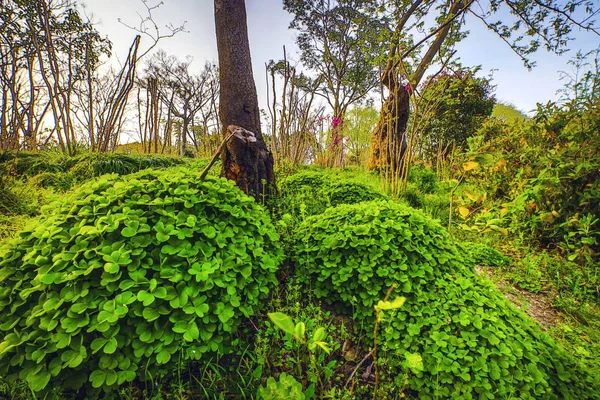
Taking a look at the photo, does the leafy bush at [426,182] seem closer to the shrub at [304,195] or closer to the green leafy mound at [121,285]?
the shrub at [304,195]

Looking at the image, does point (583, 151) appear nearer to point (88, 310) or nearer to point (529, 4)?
point (88, 310)

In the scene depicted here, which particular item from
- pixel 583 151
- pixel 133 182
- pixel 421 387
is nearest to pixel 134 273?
pixel 133 182

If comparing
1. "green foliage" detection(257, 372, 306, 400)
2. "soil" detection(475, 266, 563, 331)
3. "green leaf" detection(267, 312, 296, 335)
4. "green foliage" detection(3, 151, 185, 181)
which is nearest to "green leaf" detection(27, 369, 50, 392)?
"green foliage" detection(257, 372, 306, 400)

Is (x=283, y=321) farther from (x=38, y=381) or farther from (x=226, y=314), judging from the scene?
Result: (x=38, y=381)

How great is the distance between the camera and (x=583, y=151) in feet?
8.11

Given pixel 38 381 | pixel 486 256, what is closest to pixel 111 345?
pixel 38 381

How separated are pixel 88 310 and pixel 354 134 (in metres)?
12.4

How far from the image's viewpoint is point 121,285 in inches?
39.0

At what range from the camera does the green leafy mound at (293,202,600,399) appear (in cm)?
115

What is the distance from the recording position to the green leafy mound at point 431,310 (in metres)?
1.15

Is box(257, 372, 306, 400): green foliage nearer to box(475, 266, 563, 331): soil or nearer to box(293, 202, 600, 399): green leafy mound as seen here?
box(293, 202, 600, 399): green leafy mound

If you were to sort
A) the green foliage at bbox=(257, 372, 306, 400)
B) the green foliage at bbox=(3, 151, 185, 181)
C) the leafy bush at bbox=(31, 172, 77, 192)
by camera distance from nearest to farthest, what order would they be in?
1. the green foliage at bbox=(257, 372, 306, 400)
2. the leafy bush at bbox=(31, 172, 77, 192)
3. the green foliage at bbox=(3, 151, 185, 181)

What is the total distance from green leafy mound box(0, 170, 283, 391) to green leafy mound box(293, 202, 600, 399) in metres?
0.53

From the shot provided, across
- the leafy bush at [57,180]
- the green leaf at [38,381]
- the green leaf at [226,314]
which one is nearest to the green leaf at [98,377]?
the green leaf at [38,381]
